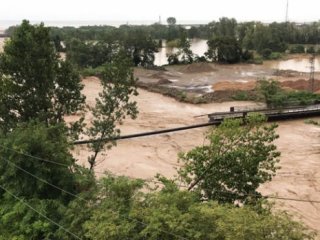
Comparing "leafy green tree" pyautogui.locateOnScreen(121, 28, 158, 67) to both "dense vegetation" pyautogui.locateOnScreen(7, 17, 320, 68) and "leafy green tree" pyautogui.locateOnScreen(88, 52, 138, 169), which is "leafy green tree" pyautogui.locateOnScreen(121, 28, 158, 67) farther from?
"leafy green tree" pyautogui.locateOnScreen(88, 52, 138, 169)

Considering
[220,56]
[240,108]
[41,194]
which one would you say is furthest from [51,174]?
[220,56]

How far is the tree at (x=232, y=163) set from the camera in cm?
1295

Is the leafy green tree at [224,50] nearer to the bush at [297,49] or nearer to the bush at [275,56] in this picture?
the bush at [275,56]

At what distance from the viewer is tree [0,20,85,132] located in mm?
15398

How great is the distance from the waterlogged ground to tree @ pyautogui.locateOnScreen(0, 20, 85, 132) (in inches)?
136

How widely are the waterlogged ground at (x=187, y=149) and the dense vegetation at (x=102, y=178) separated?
3.56 m

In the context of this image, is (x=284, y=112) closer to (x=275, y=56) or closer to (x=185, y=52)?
(x=185, y=52)

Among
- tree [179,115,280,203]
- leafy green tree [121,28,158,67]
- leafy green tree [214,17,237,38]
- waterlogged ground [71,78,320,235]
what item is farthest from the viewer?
leafy green tree [214,17,237,38]

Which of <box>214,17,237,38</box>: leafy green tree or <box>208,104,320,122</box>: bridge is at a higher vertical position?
<box>214,17,237,38</box>: leafy green tree

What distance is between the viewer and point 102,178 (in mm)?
12305

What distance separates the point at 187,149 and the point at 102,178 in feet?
56.2

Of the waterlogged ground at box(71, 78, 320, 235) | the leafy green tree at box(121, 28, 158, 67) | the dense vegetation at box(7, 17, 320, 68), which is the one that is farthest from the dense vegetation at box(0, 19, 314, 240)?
the leafy green tree at box(121, 28, 158, 67)

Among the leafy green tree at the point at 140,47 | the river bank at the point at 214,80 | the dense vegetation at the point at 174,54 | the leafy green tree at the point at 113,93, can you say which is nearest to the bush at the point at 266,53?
the dense vegetation at the point at 174,54

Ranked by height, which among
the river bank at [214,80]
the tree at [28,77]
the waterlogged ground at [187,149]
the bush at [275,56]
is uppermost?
the tree at [28,77]
